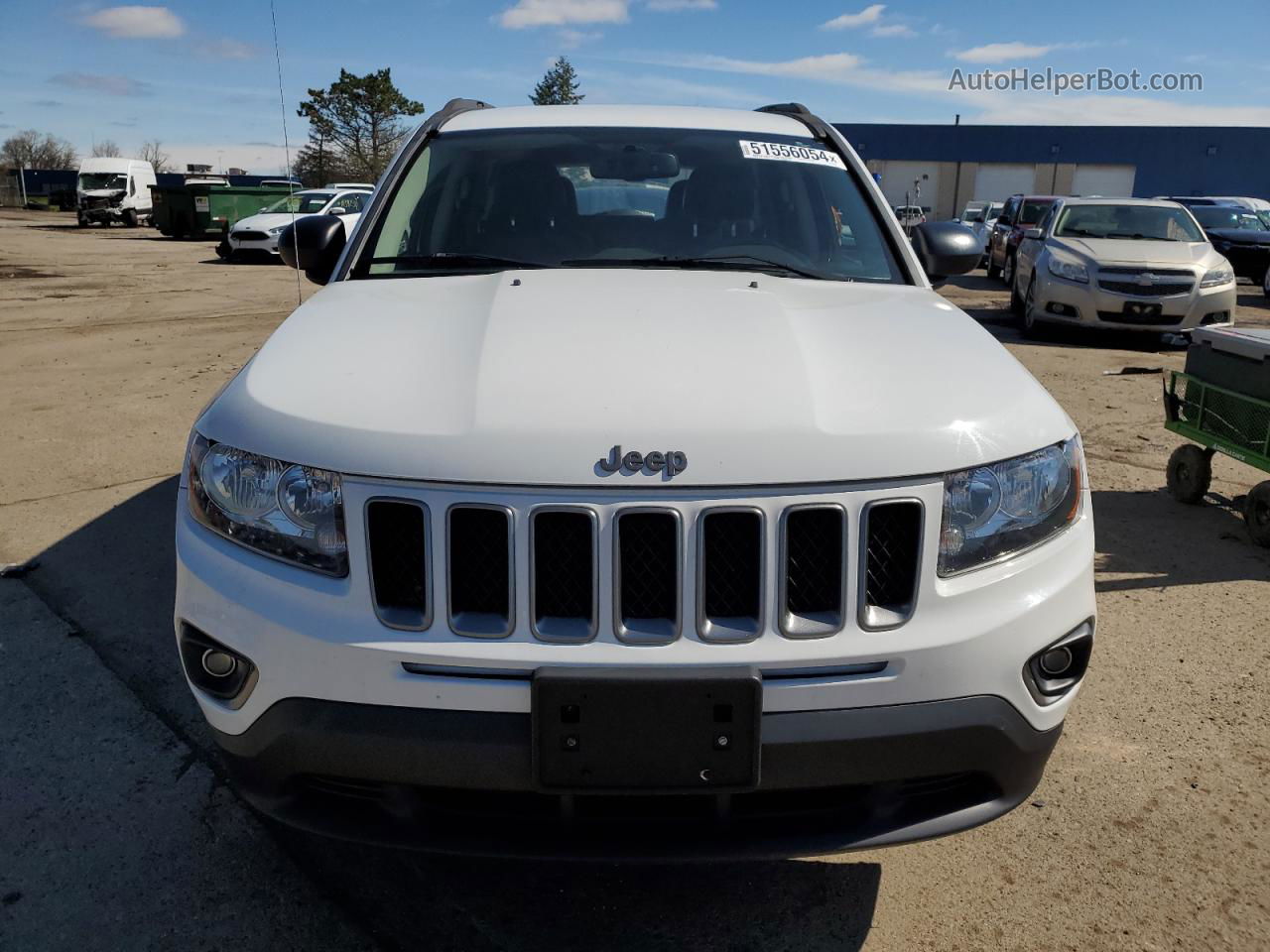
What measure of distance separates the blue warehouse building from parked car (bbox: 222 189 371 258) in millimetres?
40131

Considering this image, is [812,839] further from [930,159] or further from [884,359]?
[930,159]

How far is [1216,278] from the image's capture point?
11.2 m

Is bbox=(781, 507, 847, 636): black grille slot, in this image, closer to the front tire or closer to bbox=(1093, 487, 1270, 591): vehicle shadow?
bbox=(1093, 487, 1270, 591): vehicle shadow

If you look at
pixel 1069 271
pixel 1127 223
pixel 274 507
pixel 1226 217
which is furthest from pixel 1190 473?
pixel 1226 217

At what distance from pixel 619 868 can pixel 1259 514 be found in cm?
380

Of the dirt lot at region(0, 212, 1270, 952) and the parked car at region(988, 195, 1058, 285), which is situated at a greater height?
the parked car at region(988, 195, 1058, 285)

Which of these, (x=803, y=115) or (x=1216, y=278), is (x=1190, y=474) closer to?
(x=803, y=115)

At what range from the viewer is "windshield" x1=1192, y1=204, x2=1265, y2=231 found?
19.3m

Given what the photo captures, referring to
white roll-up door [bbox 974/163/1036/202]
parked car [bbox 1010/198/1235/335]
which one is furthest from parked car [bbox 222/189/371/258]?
white roll-up door [bbox 974/163/1036/202]

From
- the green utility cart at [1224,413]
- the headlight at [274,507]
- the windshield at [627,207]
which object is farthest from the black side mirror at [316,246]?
the green utility cart at [1224,413]

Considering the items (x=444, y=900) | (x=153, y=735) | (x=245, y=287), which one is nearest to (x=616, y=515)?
(x=444, y=900)

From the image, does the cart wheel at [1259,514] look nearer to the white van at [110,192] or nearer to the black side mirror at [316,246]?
the black side mirror at [316,246]

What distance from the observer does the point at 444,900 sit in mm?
2391

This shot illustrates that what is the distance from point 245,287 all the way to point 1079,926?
17832mm
